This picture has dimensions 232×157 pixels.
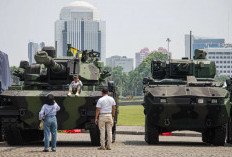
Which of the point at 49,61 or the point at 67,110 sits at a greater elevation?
the point at 49,61

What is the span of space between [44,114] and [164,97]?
4316 mm

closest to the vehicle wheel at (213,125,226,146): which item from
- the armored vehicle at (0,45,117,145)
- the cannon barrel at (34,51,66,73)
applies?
the armored vehicle at (0,45,117,145)

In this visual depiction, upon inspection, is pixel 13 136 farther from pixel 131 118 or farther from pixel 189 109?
pixel 131 118

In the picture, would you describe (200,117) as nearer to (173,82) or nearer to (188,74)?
(173,82)

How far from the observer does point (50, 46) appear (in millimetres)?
23609

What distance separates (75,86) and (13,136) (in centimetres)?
255

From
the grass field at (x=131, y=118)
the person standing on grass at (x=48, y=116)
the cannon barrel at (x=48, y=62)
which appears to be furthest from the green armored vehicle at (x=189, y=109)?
the grass field at (x=131, y=118)

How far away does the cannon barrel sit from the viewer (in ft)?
61.4

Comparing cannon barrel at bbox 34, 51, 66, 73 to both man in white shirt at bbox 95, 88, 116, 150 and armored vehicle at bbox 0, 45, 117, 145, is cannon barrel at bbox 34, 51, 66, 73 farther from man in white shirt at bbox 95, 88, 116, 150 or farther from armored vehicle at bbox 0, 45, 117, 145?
man in white shirt at bbox 95, 88, 116, 150

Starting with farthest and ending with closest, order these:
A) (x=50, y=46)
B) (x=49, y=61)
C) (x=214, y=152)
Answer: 1. (x=50, y=46)
2. (x=49, y=61)
3. (x=214, y=152)

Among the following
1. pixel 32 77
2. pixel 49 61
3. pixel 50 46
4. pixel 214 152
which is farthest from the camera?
pixel 50 46

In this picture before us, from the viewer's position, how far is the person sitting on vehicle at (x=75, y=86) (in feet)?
65.8

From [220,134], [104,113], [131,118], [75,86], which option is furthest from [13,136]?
[131,118]

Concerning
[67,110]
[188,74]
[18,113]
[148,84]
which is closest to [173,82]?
[148,84]
